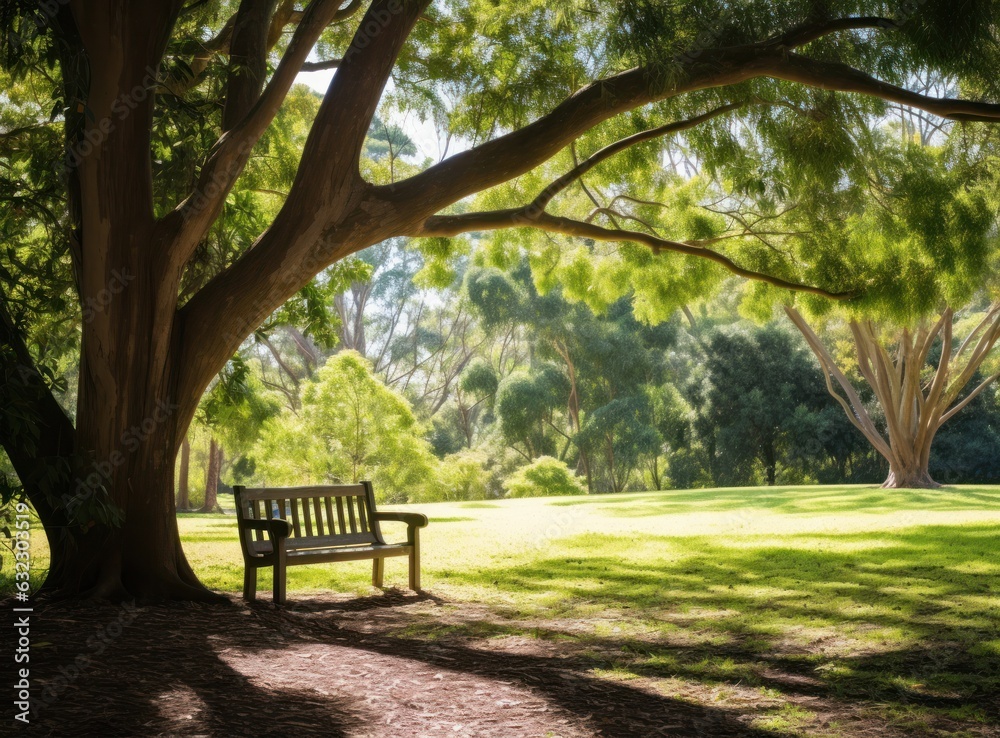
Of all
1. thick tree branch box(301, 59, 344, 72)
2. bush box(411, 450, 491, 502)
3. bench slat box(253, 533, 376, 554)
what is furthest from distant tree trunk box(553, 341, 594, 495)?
bench slat box(253, 533, 376, 554)

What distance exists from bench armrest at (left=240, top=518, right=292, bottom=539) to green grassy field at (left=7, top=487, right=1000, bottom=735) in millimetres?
782

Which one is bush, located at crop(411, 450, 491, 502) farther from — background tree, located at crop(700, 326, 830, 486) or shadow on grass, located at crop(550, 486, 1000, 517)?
background tree, located at crop(700, 326, 830, 486)

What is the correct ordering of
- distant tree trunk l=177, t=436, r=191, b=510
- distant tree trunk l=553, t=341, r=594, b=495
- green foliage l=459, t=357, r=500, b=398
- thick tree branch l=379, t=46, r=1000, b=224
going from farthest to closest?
1. green foliage l=459, t=357, r=500, b=398
2. distant tree trunk l=553, t=341, r=594, b=495
3. distant tree trunk l=177, t=436, r=191, b=510
4. thick tree branch l=379, t=46, r=1000, b=224

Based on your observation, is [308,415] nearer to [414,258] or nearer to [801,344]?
[801,344]

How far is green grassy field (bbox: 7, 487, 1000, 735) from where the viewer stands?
4.30 meters

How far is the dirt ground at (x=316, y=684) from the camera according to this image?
3.70m

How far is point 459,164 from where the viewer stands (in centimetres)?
674

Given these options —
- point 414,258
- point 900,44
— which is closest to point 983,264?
point 900,44

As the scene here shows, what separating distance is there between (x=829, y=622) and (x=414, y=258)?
1668 inches

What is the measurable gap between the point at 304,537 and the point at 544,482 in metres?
21.9

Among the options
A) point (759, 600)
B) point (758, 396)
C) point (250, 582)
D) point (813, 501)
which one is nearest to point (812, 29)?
point (759, 600)

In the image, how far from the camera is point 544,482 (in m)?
28.7

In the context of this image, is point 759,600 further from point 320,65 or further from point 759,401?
point 759,401

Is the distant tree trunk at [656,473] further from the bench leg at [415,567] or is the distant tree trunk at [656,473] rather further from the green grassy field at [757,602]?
the bench leg at [415,567]
